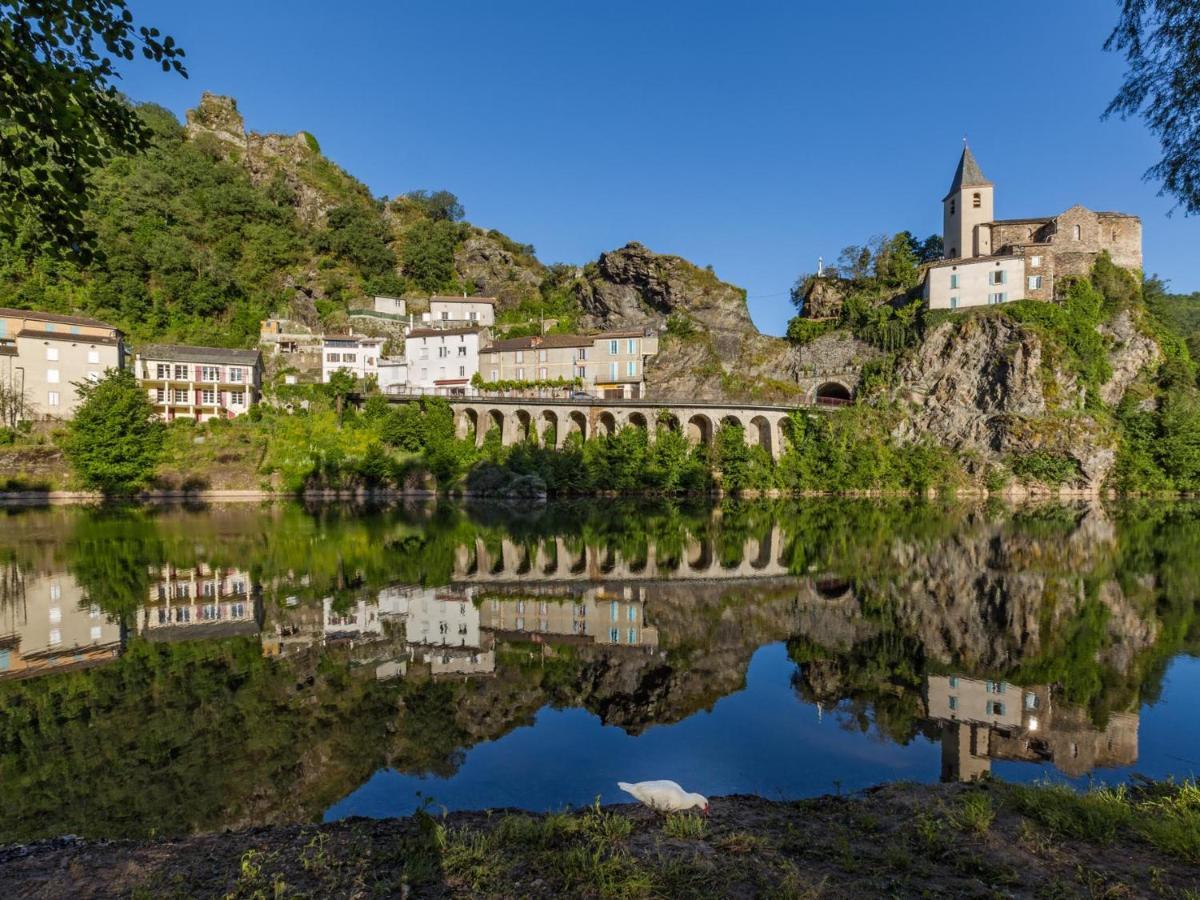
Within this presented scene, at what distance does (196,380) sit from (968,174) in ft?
231

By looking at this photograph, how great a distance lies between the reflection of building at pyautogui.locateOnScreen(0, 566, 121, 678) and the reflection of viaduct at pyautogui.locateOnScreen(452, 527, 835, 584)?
8.32 metres

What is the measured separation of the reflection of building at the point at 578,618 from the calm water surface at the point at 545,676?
10 centimetres

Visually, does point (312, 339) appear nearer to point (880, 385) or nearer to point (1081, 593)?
point (880, 385)

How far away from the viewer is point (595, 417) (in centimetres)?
5238

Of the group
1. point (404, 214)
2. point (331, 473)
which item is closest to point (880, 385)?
point (331, 473)

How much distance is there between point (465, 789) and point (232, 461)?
44.6m

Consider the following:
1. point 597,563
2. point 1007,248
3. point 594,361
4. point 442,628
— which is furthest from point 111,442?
point 1007,248

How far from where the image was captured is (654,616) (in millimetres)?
15266

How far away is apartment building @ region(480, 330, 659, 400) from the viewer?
57.5 meters

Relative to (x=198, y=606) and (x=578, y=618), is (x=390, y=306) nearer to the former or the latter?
(x=198, y=606)

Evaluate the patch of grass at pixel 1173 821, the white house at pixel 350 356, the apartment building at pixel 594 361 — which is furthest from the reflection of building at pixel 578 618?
the white house at pixel 350 356

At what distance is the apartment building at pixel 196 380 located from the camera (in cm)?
5103

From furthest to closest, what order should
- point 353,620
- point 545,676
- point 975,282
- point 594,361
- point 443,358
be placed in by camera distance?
1. point 443,358
2. point 594,361
3. point 975,282
4. point 353,620
5. point 545,676

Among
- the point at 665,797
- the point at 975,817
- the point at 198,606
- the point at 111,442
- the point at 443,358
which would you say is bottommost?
the point at 198,606
